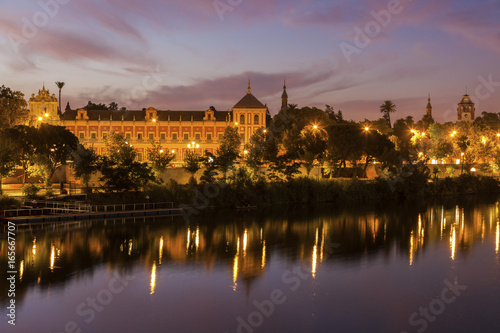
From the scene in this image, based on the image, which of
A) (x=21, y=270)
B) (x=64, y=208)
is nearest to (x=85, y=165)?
(x=64, y=208)

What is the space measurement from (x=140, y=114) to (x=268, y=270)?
67.2 metres

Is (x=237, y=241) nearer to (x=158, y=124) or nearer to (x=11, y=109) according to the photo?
(x=11, y=109)

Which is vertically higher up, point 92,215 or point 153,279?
point 92,215

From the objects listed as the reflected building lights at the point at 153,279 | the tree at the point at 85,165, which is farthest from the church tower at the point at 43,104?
the reflected building lights at the point at 153,279

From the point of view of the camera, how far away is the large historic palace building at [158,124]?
89125 millimetres

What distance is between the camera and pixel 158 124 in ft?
296

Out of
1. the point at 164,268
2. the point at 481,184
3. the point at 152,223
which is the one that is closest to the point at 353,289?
the point at 164,268

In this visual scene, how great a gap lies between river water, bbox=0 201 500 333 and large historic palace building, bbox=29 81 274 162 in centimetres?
4423

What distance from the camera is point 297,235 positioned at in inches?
1652

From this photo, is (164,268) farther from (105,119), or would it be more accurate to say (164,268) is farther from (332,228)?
(105,119)

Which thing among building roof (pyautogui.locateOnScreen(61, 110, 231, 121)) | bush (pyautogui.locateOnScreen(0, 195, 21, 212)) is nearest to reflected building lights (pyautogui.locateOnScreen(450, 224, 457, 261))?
bush (pyautogui.locateOnScreen(0, 195, 21, 212))

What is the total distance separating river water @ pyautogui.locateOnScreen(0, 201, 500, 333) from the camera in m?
21.9

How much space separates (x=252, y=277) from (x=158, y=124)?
64.9m

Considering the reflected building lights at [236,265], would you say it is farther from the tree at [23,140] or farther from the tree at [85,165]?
the tree at [23,140]
